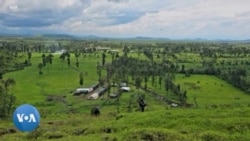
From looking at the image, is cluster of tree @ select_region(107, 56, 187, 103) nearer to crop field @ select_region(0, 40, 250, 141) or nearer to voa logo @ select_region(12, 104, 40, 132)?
crop field @ select_region(0, 40, 250, 141)

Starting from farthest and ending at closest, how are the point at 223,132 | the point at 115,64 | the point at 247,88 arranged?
the point at 115,64
the point at 247,88
the point at 223,132

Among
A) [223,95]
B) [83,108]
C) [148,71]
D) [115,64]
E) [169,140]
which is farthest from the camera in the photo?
[115,64]

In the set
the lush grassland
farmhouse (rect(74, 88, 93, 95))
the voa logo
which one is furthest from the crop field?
the voa logo

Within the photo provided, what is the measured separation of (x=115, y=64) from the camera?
174 meters

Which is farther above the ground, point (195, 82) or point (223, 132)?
point (223, 132)

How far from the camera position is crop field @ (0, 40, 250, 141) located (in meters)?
30.5

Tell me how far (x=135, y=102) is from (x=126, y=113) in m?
66.4

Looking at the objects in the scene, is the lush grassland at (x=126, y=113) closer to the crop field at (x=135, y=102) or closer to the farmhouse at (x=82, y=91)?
the crop field at (x=135, y=102)

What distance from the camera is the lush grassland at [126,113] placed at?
29781mm

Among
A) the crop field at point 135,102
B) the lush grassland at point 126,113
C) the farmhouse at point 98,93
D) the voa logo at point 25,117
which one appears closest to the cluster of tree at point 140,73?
the crop field at point 135,102

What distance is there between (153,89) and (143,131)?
106 meters

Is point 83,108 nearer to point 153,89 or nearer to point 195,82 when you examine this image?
point 153,89

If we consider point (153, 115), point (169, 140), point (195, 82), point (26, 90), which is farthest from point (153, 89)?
point (169, 140)

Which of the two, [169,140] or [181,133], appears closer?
[169,140]
